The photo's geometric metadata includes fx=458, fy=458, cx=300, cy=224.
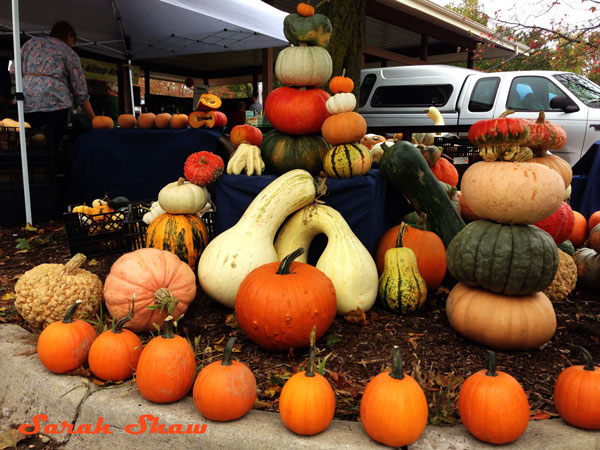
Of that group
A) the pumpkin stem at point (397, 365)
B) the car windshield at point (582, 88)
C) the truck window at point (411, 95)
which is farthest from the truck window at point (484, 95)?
the pumpkin stem at point (397, 365)

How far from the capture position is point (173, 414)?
170 cm

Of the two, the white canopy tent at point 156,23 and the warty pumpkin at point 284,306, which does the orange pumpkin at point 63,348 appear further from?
the white canopy tent at point 156,23

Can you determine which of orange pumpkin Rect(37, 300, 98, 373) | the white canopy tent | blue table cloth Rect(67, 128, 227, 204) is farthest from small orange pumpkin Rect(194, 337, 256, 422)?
the white canopy tent

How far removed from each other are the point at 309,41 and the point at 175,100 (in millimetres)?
10662

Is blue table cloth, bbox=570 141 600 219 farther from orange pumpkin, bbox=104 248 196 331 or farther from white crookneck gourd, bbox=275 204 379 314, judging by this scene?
orange pumpkin, bbox=104 248 196 331

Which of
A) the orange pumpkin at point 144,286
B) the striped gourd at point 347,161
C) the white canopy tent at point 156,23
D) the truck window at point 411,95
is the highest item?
the white canopy tent at point 156,23

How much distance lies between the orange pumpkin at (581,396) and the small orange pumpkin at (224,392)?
114 centimetres

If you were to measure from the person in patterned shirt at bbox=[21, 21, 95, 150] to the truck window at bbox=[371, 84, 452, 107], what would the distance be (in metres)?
6.63

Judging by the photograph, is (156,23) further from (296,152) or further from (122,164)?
(296,152)

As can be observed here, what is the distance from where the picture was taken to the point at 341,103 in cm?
300

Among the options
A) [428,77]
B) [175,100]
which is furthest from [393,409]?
[175,100]

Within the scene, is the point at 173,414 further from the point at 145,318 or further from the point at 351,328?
the point at 351,328

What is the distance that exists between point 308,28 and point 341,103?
0.64 metres

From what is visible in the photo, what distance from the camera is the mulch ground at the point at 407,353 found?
189 cm
